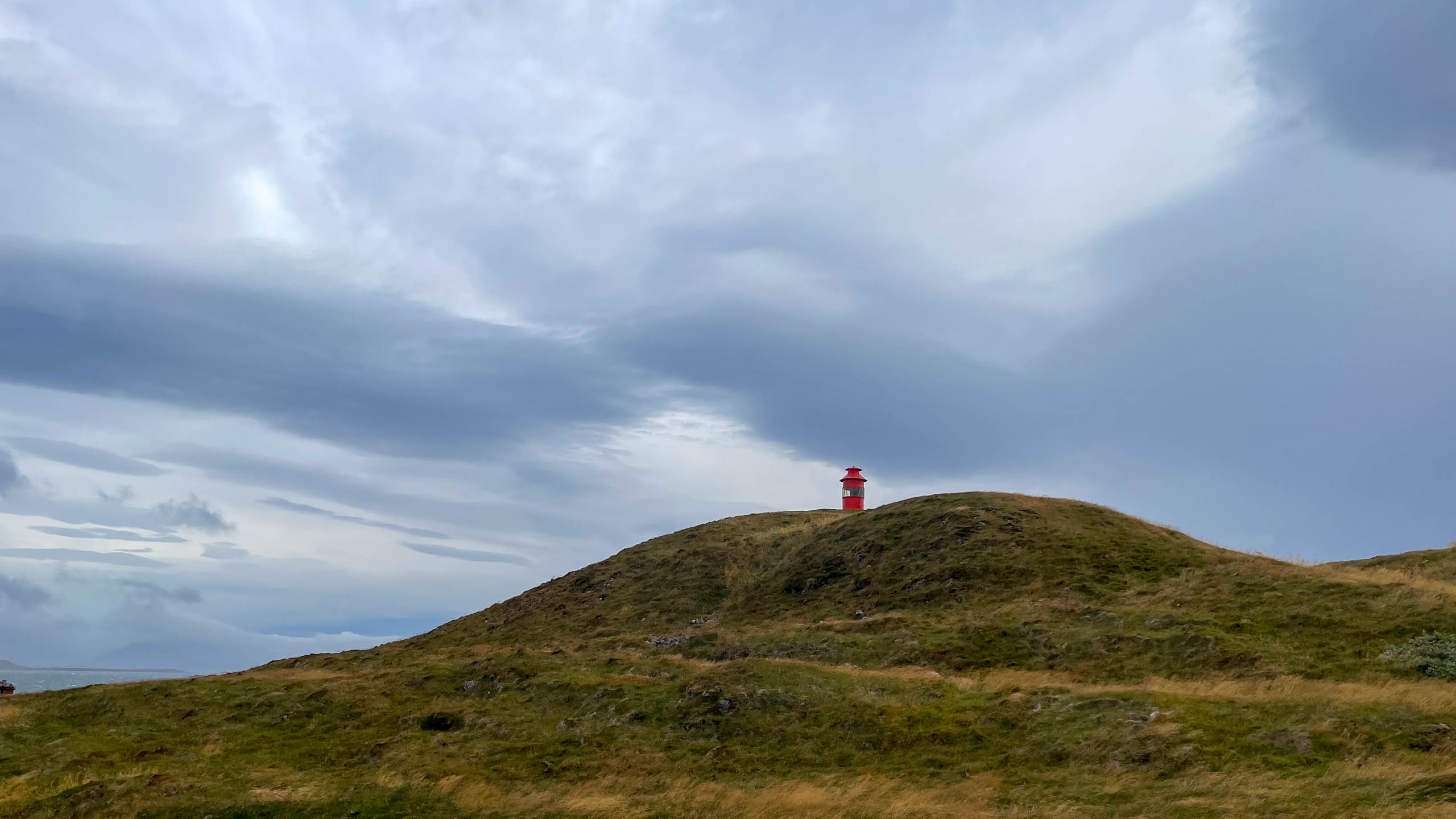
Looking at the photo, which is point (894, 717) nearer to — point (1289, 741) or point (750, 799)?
point (750, 799)

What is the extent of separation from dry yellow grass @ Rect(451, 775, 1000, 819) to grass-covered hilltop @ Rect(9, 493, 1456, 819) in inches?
4.7

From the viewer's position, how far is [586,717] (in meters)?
35.9

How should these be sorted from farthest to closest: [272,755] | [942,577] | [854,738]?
1. [942,577]
2. [272,755]
3. [854,738]

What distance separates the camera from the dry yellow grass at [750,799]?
74.3ft

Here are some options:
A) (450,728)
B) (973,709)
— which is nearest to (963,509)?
(973,709)

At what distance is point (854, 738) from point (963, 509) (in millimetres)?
52457

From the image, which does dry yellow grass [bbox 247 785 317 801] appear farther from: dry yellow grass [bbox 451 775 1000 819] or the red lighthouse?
the red lighthouse

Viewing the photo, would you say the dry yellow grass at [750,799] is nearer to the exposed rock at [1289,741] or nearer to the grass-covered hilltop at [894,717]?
the grass-covered hilltop at [894,717]

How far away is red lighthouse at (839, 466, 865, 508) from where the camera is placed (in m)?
108

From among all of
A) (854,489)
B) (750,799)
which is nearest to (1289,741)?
(750,799)

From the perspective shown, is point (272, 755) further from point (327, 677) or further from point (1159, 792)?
point (1159, 792)

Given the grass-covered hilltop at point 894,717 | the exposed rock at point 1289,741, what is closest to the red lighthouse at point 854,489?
the grass-covered hilltop at point 894,717

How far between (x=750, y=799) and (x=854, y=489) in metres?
85.6

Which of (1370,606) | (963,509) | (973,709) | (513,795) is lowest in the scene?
(513,795)
